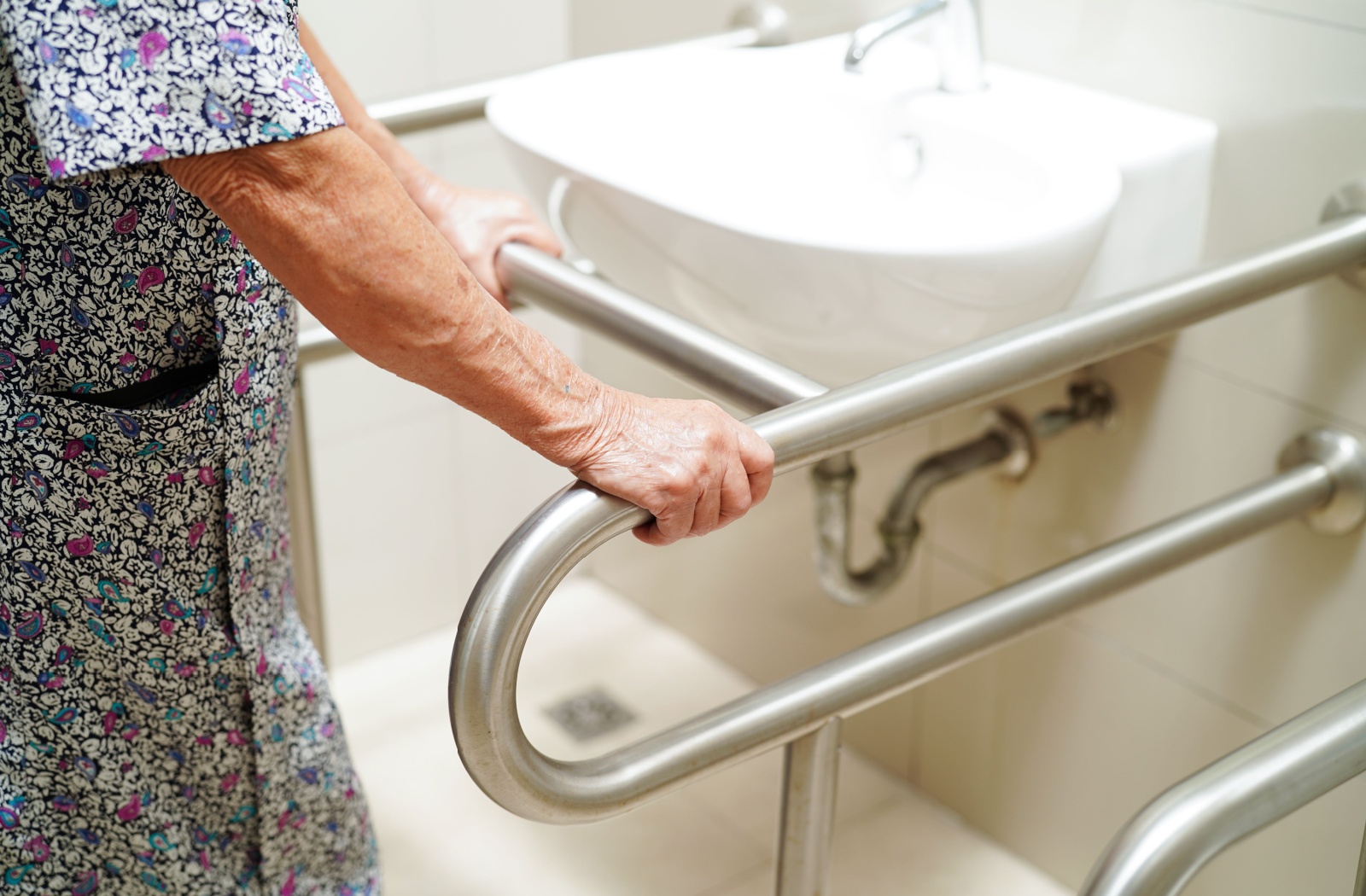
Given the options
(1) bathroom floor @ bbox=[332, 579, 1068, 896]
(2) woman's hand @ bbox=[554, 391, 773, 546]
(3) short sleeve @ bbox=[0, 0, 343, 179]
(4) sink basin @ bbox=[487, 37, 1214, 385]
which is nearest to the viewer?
(3) short sleeve @ bbox=[0, 0, 343, 179]

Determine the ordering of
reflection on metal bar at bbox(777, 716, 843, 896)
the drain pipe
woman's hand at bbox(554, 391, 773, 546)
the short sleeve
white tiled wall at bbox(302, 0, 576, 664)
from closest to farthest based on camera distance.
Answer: the short sleeve, woman's hand at bbox(554, 391, 773, 546), reflection on metal bar at bbox(777, 716, 843, 896), the drain pipe, white tiled wall at bbox(302, 0, 576, 664)

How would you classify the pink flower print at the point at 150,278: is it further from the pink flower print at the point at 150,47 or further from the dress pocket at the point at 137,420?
the pink flower print at the point at 150,47

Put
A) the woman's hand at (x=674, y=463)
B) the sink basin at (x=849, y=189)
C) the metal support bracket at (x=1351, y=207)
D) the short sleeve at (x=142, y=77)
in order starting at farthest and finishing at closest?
the metal support bracket at (x=1351, y=207) → the sink basin at (x=849, y=189) → the woman's hand at (x=674, y=463) → the short sleeve at (x=142, y=77)

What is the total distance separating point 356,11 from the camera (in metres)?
1.58

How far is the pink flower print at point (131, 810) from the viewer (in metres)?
0.83

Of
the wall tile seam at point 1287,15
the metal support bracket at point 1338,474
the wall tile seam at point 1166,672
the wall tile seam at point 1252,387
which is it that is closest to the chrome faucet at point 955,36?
the wall tile seam at point 1287,15

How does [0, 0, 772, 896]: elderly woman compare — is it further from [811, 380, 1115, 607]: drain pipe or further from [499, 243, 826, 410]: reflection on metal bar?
[811, 380, 1115, 607]: drain pipe

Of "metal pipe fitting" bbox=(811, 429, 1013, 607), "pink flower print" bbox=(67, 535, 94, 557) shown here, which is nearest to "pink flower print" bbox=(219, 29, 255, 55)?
"pink flower print" bbox=(67, 535, 94, 557)

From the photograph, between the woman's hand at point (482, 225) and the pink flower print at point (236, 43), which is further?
the woman's hand at point (482, 225)

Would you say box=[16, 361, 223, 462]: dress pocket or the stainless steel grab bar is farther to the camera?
the stainless steel grab bar

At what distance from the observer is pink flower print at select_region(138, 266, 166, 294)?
2.27 ft

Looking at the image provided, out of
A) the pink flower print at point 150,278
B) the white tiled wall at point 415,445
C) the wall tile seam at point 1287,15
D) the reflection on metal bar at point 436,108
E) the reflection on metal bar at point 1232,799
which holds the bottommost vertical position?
the white tiled wall at point 415,445

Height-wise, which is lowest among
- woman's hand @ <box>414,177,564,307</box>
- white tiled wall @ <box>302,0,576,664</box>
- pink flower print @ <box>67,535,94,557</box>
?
white tiled wall @ <box>302,0,576,664</box>

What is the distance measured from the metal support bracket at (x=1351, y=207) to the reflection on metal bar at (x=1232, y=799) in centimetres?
51
